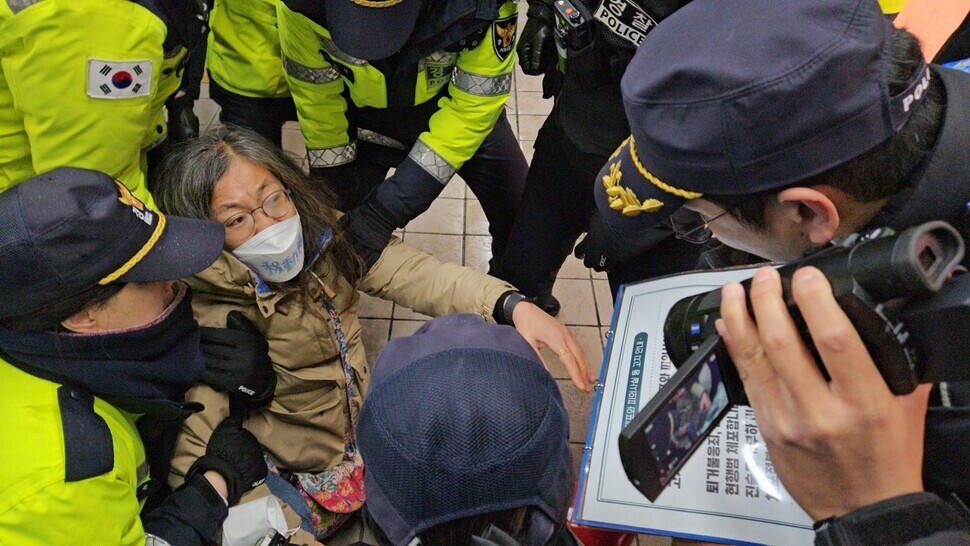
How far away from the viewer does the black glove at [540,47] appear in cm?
188

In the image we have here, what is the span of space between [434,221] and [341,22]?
5.38ft

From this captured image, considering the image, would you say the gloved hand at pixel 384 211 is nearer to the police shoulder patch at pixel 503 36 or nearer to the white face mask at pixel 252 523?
→ the police shoulder patch at pixel 503 36

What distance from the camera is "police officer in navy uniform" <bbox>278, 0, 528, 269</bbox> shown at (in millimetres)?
1588

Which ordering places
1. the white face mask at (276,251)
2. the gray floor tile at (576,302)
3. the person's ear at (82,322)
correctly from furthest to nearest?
the gray floor tile at (576,302)
the white face mask at (276,251)
the person's ear at (82,322)

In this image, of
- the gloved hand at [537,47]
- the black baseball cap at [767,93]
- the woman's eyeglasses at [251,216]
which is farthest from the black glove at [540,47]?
the black baseball cap at [767,93]

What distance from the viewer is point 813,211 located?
2.86 ft

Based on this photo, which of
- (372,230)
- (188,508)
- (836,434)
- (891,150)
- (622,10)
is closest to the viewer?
(836,434)

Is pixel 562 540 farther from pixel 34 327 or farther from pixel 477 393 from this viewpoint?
pixel 34 327

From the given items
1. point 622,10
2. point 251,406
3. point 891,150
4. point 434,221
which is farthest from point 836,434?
point 434,221

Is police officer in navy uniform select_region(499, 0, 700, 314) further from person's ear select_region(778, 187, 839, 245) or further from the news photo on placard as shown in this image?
person's ear select_region(778, 187, 839, 245)

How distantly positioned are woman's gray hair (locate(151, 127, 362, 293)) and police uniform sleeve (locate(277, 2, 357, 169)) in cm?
24

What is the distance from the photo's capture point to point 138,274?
4.05 feet

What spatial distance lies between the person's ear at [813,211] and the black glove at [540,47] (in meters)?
1.20

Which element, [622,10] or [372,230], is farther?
[372,230]
